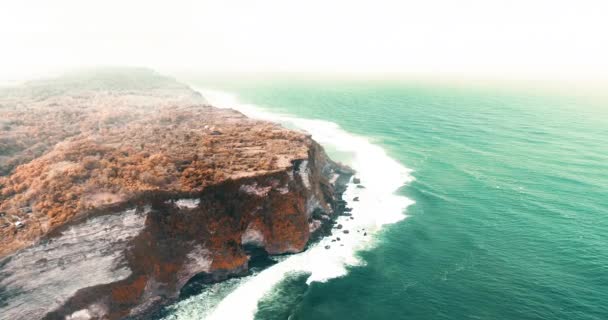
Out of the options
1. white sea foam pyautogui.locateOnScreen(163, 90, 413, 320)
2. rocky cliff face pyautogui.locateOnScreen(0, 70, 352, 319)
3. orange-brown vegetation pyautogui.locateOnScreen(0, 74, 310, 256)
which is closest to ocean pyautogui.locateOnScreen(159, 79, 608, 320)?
white sea foam pyautogui.locateOnScreen(163, 90, 413, 320)

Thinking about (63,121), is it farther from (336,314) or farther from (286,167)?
(336,314)

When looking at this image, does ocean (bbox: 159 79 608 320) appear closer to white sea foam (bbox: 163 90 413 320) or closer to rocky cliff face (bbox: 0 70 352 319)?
white sea foam (bbox: 163 90 413 320)

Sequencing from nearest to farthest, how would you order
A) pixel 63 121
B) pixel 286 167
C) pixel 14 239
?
pixel 14 239, pixel 286 167, pixel 63 121

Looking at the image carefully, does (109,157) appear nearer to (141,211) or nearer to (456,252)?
(141,211)

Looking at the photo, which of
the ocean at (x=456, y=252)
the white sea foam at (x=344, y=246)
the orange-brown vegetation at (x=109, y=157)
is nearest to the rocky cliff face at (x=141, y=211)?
the orange-brown vegetation at (x=109, y=157)

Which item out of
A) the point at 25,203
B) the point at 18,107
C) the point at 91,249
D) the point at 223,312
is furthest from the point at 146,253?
the point at 18,107

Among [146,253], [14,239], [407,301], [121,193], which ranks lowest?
[407,301]

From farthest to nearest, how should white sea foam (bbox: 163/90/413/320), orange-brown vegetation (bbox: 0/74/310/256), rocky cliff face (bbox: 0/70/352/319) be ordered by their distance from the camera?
1. white sea foam (bbox: 163/90/413/320)
2. orange-brown vegetation (bbox: 0/74/310/256)
3. rocky cliff face (bbox: 0/70/352/319)

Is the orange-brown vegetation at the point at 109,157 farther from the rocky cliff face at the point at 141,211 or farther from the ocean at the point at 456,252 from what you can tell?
the ocean at the point at 456,252
